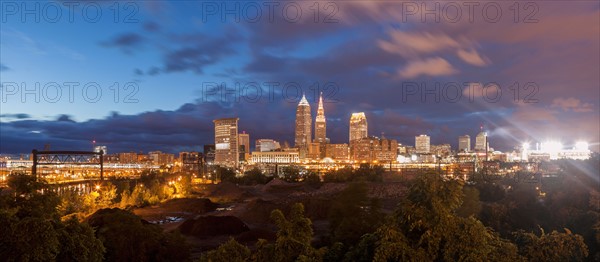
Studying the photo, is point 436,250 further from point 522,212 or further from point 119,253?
point 522,212

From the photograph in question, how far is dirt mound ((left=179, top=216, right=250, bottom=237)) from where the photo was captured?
4038 centimetres

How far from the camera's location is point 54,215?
12977mm

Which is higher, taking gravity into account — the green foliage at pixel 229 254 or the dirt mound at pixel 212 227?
the green foliage at pixel 229 254

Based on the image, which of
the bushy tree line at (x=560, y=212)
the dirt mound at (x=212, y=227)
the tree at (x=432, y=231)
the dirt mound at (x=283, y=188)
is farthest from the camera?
the dirt mound at (x=283, y=188)

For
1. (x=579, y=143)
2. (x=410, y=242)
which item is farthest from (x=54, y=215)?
(x=579, y=143)

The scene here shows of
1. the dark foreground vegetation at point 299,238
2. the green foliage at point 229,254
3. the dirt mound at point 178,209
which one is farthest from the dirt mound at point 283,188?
the green foliage at point 229,254

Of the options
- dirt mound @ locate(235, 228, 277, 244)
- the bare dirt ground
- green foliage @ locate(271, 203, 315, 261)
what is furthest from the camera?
the bare dirt ground

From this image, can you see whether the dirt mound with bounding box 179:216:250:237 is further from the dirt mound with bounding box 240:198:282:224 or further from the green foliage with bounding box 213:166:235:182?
the green foliage with bounding box 213:166:235:182

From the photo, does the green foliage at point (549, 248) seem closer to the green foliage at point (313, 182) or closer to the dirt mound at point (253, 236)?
the dirt mound at point (253, 236)

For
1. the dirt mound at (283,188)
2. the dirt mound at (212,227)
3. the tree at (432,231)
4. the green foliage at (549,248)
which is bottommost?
the dirt mound at (283,188)

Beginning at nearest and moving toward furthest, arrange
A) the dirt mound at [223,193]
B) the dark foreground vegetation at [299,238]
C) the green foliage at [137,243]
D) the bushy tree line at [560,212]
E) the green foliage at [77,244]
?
the dark foreground vegetation at [299,238] < the green foliage at [77,244] < the green foliage at [137,243] < the bushy tree line at [560,212] < the dirt mound at [223,193]

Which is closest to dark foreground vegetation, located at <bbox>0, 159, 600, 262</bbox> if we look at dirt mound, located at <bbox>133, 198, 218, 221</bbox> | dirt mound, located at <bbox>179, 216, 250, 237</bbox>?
dirt mound, located at <bbox>179, 216, 250, 237</bbox>

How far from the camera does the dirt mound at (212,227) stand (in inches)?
1590

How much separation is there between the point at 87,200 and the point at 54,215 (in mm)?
39715
